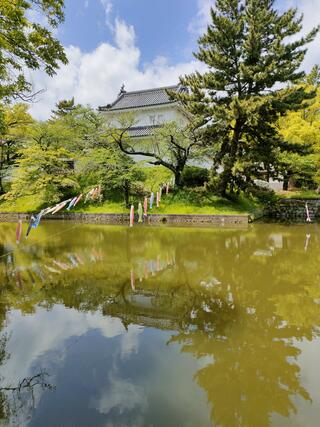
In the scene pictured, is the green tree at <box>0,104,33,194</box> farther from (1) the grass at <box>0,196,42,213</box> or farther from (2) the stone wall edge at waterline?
(2) the stone wall edge at waterline

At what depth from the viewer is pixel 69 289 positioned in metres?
6.40

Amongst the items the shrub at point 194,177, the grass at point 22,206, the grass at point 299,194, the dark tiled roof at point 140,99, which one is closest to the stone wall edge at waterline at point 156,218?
the grass at point 22,206

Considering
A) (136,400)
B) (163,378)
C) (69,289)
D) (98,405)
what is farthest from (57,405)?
(69,289)

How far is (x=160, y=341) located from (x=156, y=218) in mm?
13067

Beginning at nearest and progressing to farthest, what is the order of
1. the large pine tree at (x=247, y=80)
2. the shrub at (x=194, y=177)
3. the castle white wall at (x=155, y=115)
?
1. the large pine tree at (x=247, y=80)
2. the shrub at (x=194, y=177)
3. the castle white wall at (x=155, y=115)

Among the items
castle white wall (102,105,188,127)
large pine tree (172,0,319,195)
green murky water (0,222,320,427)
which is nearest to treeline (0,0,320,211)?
large pine tree (172,0,319,195)

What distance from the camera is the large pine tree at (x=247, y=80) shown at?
48.9 ft

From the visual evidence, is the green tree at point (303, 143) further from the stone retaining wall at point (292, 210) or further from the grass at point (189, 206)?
the grass at point (189, 206)

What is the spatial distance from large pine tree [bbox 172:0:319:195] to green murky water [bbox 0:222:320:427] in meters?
8.91

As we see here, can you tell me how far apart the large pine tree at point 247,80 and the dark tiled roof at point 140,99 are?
9148 millimetres

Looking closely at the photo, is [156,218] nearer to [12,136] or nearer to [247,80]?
[247,80]

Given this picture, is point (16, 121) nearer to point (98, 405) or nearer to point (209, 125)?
point (209, 125)

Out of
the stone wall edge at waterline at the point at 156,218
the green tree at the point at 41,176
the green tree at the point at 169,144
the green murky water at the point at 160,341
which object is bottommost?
the green murky water at the point at 160,341

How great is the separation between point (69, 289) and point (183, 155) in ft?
47.3
